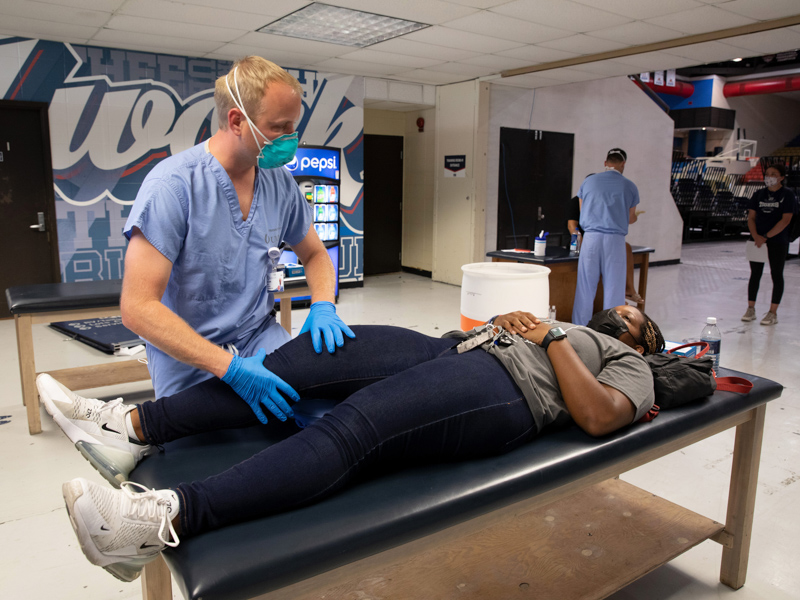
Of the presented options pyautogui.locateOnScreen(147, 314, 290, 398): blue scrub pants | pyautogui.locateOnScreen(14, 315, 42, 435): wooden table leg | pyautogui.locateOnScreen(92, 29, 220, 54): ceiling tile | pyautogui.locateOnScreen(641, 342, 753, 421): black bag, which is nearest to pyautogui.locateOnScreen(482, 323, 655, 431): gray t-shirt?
pyautogui.locateOnScreen(641, 342, 753, 421): black bag

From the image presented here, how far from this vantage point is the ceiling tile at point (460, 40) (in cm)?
471

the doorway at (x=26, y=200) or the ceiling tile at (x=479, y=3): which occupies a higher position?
the ceiling tile at (x=479, y=3)

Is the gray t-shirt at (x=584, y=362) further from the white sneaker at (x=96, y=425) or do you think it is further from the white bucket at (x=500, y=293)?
the white bucket at (x=500, y=293)

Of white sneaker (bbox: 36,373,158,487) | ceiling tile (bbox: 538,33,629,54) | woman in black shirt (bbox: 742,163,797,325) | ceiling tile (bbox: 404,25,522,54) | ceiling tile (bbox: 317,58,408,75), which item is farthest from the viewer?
ceiling tile (bbox: 317,58,408,75)

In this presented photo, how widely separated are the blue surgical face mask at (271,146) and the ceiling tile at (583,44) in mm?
3968

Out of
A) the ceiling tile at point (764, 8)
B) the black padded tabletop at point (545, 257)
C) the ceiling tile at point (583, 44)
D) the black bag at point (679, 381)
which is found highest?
the ceiling tile at point (583, 44)

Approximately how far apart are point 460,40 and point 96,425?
4612 mm

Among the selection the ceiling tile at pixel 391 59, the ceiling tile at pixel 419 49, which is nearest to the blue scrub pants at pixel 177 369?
the ceiling tile at pixel 419 49

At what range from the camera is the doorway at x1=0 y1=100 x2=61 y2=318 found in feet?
16.2

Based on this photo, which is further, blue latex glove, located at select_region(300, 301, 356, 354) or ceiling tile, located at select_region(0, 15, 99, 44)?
ceiling tile, located at select_region(0, 15, 99, 44)

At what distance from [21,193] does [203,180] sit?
4.54m

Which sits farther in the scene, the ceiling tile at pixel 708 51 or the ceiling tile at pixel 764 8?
the ceiling tile at pixel 708 51

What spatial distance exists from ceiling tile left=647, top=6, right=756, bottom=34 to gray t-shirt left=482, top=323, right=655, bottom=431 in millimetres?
3503

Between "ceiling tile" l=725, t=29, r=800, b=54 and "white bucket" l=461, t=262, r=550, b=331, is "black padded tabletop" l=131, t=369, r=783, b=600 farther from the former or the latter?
"ceiling tile" l=725, t=29, r=800, b=54
